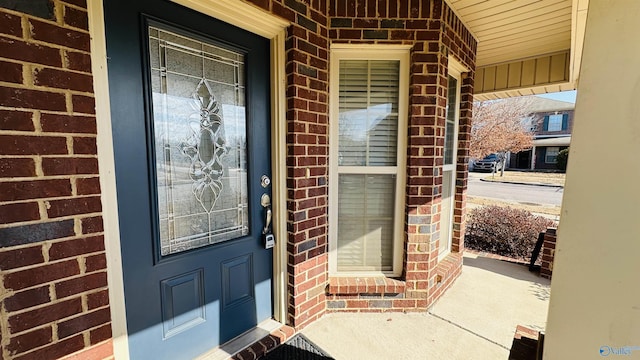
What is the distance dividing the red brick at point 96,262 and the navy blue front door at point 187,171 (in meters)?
0.16

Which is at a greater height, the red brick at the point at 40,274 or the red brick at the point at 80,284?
the red brick at the point at 40,274

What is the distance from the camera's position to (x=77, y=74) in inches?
40.6

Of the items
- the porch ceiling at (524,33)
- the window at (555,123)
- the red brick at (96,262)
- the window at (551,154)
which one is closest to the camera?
the red brick at (96,262)

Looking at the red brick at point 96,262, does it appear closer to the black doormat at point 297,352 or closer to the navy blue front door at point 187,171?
the navy blue front door at point 187,171

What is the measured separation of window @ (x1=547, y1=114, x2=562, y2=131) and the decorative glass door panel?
29.1m

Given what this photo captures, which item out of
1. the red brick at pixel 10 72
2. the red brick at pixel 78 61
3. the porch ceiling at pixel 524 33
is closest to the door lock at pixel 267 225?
the red brick at pixel 78 61

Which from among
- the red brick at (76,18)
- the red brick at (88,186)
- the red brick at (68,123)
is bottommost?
the red brick at (88,186)

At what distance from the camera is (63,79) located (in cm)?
100

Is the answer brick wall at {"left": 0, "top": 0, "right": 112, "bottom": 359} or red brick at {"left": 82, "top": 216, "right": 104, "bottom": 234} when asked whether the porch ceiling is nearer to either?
brick wall at {"left": 0, "top": 0, "right": 112, "bottom": 359}

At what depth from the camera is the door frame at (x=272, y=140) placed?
1125 mm

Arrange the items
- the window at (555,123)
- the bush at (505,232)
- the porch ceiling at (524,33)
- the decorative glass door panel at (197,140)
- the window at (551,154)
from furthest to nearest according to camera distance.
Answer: the window at (555,123) < the window at (551,154) < the bush at (505,232) < the porch ceiling at (524,33) < the decorative glass door panel at (197,140)

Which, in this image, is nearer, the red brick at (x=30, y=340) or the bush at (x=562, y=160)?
the red brick at (x=30, y=340)

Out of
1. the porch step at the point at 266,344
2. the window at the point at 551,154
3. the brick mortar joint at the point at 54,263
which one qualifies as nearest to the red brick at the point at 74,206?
the brick mortar joint at the point at 54,263

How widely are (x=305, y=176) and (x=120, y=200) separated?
3.50ft
